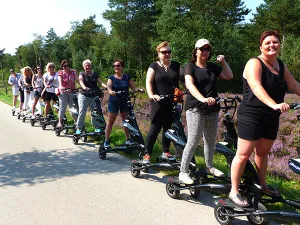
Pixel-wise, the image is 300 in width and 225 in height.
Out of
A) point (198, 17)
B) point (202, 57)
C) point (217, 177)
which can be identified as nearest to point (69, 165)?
point (217, 177)

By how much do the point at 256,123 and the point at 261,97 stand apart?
35 centimetres

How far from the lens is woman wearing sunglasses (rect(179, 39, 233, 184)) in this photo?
4086mm

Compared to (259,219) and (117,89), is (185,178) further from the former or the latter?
(117,89)

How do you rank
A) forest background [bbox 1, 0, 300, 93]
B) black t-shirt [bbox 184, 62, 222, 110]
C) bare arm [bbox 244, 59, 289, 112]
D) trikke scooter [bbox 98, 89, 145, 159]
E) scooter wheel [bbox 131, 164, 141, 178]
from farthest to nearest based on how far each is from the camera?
forest background [bbox 1, 0, 300, 93]
trikke scooter [bbox 98, 89, 145, 159]
scooter wheel [bbox 131, 164, 141, 178]
black t-shirt [bbox 184, 62, 222, 110]
bare arm [bbox 244, 59, 289, 112]

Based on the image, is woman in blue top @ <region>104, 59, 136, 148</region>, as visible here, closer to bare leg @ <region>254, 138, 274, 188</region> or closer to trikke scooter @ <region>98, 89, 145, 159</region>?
trikke scooter @ <region>98, 89, 145, 159</region>

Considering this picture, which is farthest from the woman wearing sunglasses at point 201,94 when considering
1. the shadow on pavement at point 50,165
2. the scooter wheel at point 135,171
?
the shadow on pavement at point 50,165

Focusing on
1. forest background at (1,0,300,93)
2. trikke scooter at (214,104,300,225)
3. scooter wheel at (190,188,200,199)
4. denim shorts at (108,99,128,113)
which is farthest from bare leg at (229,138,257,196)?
forest background at (1,0,300,93)

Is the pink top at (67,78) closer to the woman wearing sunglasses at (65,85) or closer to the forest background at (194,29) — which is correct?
the woman wearing sunglasses at (65,85)

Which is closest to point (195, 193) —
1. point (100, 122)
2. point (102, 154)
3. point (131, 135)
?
point (131, 135)

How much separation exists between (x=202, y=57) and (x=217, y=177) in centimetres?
161

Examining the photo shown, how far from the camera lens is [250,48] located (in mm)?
43688

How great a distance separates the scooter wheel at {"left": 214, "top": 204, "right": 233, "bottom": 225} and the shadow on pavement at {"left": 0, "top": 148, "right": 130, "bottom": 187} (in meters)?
2.48

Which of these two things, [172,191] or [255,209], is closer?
[255,209]

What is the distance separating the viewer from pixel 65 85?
8914 millimetres
